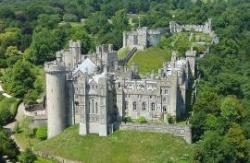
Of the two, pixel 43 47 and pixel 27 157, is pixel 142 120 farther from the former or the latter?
pixel 43 47

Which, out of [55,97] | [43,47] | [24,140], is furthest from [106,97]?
[43,47]

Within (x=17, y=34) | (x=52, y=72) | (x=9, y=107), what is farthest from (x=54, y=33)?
(x=52, y=72)

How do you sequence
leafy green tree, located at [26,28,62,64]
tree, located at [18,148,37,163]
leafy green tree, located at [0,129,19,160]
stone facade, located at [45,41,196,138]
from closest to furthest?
tree, located at [18,148,37,163] → leafy green tree, located at [0,129,19,160] → stone facade, located at [45,41,196,138] → leafy green tree, located at [26,28,62,64]

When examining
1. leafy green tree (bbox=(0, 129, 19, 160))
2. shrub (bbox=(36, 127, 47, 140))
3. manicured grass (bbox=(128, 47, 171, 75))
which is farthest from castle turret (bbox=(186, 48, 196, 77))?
leafy green tree (bbox=(0, 129, 19, 160))

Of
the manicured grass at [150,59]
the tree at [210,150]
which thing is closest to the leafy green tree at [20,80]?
the manicured grass at [150,59]

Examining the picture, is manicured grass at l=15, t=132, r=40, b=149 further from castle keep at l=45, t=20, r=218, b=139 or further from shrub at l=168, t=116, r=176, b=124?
shrub at l=168, t=116, r=176, b=124
